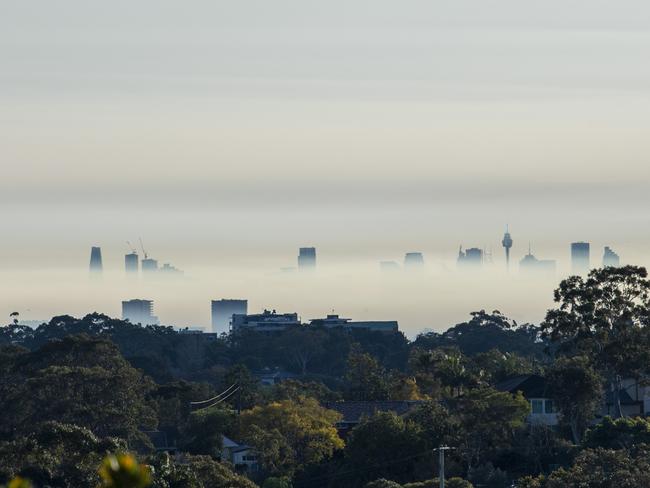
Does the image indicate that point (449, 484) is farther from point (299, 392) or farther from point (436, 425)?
point (299, 392)

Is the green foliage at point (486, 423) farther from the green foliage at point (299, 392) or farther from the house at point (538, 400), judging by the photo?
the green foliage at point (299, 392)

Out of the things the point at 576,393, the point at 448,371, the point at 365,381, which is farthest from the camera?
the point at 365,381

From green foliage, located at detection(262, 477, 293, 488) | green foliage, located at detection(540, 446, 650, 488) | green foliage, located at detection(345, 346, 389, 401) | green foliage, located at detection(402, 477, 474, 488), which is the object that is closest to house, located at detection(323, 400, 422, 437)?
green foliage, located at detection(345, 346, 389, 401)

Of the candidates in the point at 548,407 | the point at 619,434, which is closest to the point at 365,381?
the point at 548,407

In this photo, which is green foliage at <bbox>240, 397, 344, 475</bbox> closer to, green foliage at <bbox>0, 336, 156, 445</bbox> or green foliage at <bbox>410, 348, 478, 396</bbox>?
green foliage at <bbox>0, 336, 156, 445</bbox>

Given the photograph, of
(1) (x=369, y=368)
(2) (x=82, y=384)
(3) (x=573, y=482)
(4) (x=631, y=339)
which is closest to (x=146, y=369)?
(1) (x=369, y=368)
